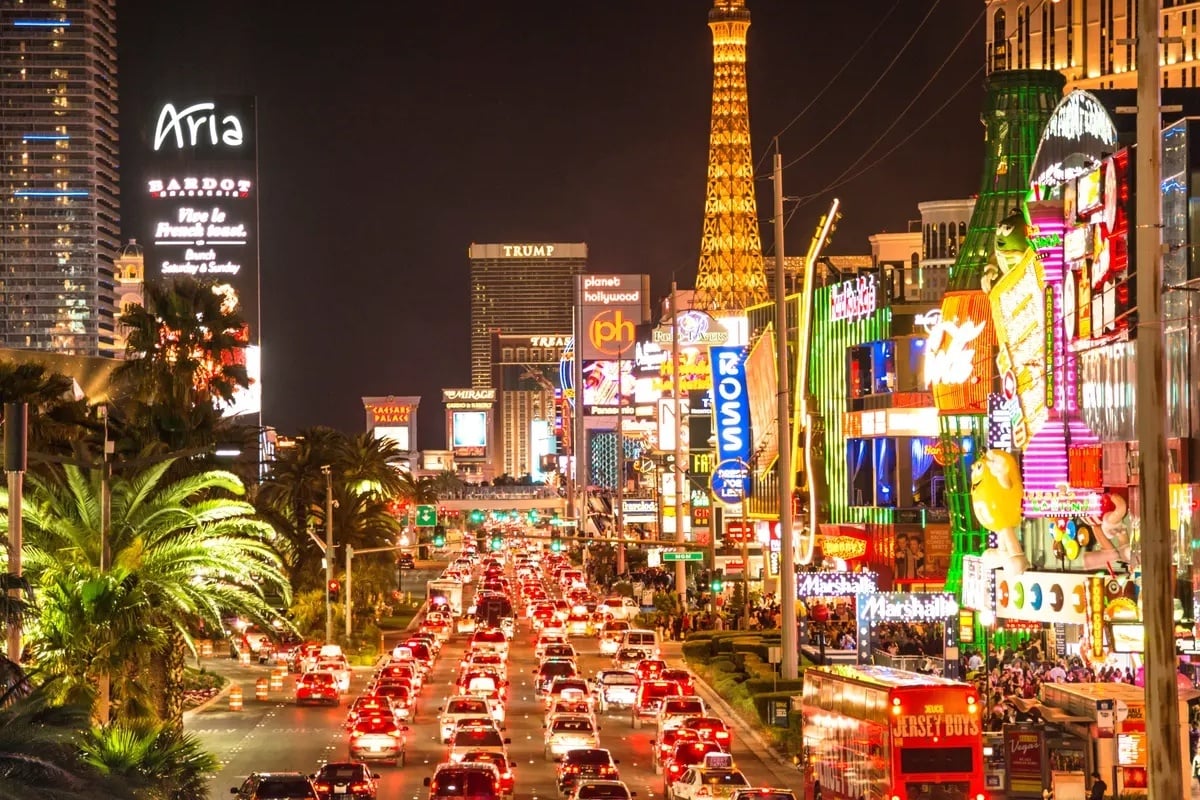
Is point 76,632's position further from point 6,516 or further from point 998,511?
point 998,511

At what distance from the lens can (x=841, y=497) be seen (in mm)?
78688

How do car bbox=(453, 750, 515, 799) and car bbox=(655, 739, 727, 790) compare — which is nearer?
car bbox=(453, 750, 515, 799)

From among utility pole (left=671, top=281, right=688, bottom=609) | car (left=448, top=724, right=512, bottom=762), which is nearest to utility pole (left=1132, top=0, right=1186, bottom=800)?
car (left=448, top=724, right=512, bottom=762)

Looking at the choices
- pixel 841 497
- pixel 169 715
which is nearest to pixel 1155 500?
pixel 169 715

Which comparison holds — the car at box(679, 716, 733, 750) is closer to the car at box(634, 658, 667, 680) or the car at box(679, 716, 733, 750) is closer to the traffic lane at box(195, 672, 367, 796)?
the traffic lane at box(195, 672, 367, 796)

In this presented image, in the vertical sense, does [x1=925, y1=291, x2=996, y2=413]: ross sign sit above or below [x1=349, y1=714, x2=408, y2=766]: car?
above

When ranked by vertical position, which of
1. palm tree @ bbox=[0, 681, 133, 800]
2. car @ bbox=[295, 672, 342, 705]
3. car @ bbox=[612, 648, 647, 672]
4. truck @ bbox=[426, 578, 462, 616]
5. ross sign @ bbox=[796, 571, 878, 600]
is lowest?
truck @ bbox=[426, 578, 462, 616]

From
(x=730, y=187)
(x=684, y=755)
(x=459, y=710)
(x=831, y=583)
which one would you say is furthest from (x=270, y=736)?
(x=730, y=187)

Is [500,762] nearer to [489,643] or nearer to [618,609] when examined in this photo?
[489,643]

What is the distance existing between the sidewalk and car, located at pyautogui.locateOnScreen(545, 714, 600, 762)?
3549 millimetres

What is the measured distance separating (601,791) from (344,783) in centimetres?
419

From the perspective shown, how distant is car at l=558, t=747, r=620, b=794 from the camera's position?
33.6 metres

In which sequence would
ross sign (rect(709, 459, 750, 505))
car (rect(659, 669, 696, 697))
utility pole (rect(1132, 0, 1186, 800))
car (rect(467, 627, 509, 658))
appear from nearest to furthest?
utility pole (rect(1132, 0, 1186, 800))
car (rect(659, 669, 696, 697))
car (rect(467, 627, 509, 658))
ross sign (rect(709, 459, 750, 505))

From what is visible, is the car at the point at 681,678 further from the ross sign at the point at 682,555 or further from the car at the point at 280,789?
the ross sign at the point at 682,555
